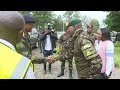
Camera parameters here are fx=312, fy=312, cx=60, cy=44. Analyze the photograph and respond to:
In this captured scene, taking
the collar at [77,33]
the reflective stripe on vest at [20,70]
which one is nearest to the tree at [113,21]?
the collar at [77,33]

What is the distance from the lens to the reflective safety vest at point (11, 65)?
5.11 feet

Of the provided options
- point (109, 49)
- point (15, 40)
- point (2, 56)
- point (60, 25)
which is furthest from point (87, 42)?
point (60, 25)

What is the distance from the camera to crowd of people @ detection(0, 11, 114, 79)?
1.63 metres

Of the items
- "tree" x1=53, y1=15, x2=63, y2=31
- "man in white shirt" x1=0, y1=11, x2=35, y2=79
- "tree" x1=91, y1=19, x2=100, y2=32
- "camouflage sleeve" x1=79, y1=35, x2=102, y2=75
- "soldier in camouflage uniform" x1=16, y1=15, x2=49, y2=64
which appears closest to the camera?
"man in white shirt" x1=0, y1=11, x2=35, y2=79

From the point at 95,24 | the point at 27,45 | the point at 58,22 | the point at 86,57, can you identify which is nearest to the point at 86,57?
the point at 86,57

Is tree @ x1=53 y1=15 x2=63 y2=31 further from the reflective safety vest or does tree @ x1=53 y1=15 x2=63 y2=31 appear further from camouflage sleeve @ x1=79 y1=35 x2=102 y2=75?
the reflective safety vest

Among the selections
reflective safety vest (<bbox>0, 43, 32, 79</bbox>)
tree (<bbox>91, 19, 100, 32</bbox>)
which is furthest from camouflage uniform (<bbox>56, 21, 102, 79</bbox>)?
reflective safety vest (<bbox>0, 43, 32, 79</bbox>)

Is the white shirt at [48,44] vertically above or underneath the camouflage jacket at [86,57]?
underneath

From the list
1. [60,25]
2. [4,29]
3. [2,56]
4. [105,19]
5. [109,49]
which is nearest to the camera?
[2,56]

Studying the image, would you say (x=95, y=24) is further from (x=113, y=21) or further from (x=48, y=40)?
(x=113, y=21)

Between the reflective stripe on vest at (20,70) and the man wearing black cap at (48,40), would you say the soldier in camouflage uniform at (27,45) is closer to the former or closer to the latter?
the reflective stripe on vest at (20,70)

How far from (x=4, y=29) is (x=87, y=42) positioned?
212 cm
